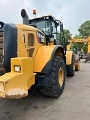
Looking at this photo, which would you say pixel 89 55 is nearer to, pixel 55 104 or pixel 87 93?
pixel 87 93

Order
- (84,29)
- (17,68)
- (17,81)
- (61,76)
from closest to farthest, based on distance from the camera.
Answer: (17,81) < (17,68) < (61,76) < (84,29)

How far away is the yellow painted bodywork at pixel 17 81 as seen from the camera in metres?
3.39

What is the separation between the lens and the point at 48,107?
4504 mm

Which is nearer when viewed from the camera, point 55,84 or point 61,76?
point 55,84

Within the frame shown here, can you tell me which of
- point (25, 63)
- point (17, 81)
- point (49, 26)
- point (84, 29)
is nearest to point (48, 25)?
point (49, 26)

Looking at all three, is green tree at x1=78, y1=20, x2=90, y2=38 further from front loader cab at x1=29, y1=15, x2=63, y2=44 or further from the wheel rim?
the wheel rim

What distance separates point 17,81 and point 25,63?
1.48 ft

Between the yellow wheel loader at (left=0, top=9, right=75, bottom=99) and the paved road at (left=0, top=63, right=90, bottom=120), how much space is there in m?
0.30

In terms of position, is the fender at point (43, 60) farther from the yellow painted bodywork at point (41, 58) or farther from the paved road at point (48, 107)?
the paved road at point (48, 107)

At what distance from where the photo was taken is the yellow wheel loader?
3590 mm

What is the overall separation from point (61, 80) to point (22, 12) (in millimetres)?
2166

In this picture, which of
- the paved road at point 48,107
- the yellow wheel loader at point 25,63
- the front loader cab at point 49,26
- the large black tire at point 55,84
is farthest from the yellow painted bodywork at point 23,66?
the front loader cab at point 49,26

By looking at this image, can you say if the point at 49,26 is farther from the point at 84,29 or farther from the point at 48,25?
the point at 84,29

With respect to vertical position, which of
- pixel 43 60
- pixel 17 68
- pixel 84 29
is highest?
pixel 84 29
